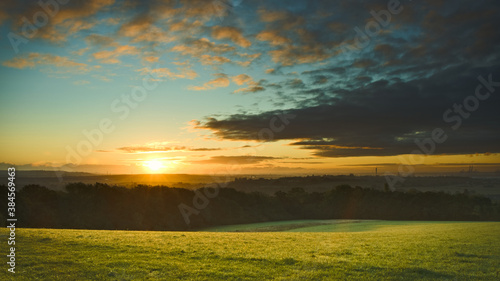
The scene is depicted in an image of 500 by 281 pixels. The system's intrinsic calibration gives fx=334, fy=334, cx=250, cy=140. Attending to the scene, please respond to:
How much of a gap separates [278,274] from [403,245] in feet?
38.3

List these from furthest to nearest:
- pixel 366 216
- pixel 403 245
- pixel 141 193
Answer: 1. pixel 366 216
2. pixel 141 193
3. pixel 403 245

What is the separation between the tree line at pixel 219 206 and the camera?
60375 millimetres

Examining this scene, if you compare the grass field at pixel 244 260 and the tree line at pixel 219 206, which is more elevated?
the grass field at pixel 244 260

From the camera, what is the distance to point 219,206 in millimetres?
83938

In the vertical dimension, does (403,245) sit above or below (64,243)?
below

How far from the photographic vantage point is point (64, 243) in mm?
19719

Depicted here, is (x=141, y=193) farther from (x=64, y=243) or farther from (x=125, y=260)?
(x=125, y=260)

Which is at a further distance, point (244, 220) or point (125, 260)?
point (244, 220)

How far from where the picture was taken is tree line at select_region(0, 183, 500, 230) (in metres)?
60.4

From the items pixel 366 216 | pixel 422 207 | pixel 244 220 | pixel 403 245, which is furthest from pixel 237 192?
pixel 403 245

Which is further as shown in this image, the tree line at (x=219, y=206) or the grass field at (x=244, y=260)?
the tree line at (x=219, y=206)

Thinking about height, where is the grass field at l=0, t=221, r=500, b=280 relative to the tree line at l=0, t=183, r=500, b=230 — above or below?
above

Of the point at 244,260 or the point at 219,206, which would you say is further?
the point at 219,206

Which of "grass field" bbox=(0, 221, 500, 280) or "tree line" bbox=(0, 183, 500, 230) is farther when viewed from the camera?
"tree line" bbox=(0, 183, 500, 230)
